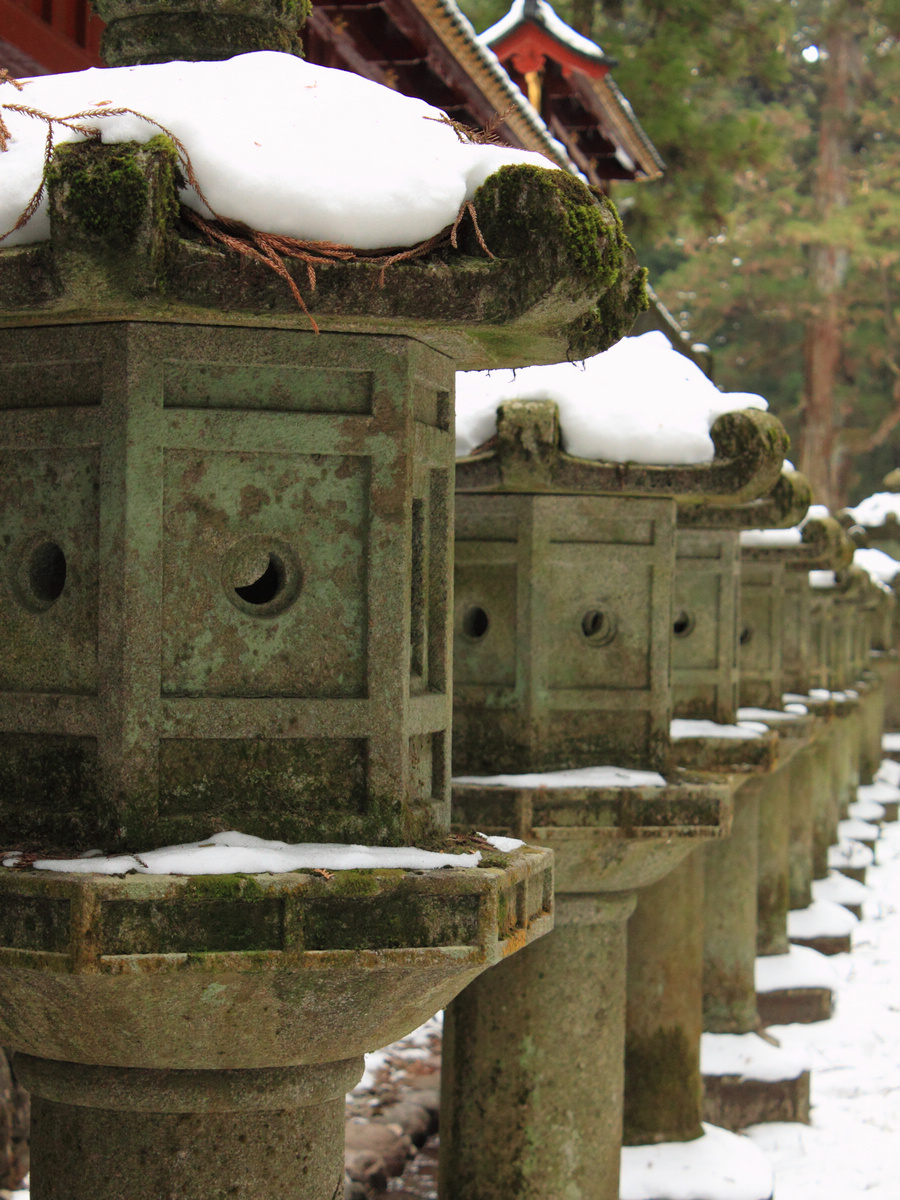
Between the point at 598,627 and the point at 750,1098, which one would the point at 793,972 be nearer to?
the point at 750,1098

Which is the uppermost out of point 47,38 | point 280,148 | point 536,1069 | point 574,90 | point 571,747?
point 574,90

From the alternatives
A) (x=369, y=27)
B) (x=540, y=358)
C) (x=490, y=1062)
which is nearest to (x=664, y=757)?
(x=490, y=1062)

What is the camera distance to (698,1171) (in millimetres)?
7531

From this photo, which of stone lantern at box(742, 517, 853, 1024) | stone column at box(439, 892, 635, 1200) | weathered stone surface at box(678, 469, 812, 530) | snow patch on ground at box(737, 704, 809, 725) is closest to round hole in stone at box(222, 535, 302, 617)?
stone column at box(439, 892, 635, 1200)

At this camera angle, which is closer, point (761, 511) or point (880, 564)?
point (761, 511)

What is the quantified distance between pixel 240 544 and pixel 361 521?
0.28m

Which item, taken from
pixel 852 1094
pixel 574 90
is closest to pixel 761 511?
pixel 852 1094

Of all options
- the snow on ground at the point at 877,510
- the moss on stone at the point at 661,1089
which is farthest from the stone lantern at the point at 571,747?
the snow on ground at the point at 877,510

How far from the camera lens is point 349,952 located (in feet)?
11.0

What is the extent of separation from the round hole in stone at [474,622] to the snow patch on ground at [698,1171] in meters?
2.75

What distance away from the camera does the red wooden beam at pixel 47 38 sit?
703 centimetres

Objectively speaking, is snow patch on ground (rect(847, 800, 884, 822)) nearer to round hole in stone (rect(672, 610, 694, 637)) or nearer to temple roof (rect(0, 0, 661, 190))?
temple roof (rect(0, 0, 661, 190))

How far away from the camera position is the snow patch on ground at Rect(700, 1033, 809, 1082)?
31.4ft

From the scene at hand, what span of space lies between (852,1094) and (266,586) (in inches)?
327
